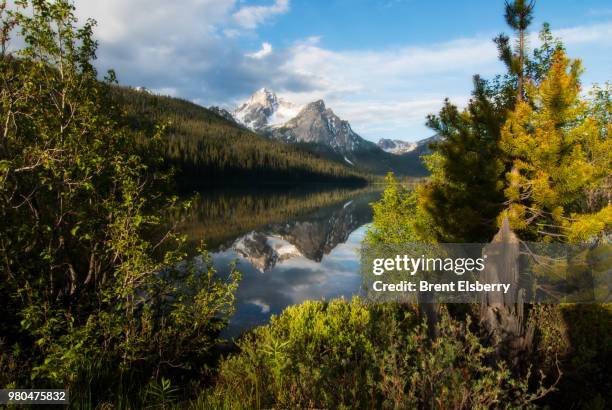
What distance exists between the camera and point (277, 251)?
40875mm

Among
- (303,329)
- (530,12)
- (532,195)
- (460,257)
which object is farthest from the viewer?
(460,257)

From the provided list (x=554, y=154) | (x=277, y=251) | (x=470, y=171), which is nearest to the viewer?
(x=554, y=154)

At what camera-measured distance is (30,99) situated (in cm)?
651

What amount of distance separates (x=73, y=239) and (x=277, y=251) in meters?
33.9

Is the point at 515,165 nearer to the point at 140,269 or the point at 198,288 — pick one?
the point at 198,288

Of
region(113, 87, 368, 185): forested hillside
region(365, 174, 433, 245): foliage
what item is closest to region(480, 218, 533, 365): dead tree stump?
region(365, 174, 433, 245): foliage

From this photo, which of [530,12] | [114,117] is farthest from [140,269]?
[530,12]

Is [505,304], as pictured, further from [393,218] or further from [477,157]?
[393,218]

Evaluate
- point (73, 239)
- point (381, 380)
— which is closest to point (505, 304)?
point (381, 380)

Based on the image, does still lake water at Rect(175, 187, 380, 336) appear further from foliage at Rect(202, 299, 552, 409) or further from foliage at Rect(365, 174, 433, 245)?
foliage at Rect(202, 299, 552, 409)

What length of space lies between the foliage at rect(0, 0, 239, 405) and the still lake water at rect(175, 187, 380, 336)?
165cm

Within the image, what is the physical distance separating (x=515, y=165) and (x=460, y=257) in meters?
3.11

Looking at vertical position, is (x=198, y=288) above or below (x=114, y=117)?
below

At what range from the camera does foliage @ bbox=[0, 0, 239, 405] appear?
5895 millimetres
